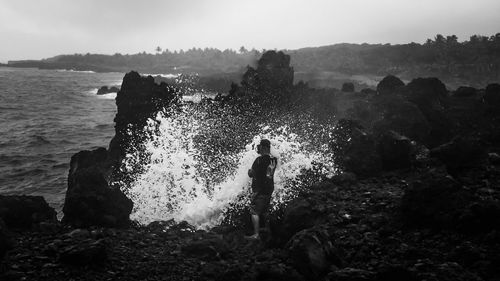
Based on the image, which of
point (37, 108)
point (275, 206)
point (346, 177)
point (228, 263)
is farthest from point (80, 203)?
point (37, 108)

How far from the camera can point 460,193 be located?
1171 centimetres

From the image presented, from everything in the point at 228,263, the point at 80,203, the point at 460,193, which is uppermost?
the point at 460,193

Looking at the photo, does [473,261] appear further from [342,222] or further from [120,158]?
[120,158]

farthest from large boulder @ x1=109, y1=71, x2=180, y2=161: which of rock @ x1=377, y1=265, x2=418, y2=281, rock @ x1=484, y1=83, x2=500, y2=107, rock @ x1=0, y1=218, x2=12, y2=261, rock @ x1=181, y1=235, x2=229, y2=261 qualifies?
rock @ x1=484, y1=83, x2=500, y2=107

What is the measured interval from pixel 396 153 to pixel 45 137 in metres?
34.0

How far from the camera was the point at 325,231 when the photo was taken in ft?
36.4

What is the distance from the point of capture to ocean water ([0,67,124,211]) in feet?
78.7

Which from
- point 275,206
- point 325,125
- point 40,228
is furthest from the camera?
point 325,125

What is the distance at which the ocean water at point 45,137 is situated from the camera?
78.7 feet

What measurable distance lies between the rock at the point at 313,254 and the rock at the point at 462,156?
8.69 m

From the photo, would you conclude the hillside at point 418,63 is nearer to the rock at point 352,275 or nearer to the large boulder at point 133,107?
the large boulder at point 133,107

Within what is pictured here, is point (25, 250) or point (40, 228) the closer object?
point (25, 250)

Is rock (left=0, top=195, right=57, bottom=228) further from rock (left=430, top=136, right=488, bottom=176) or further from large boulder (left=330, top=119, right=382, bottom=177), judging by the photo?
rock (left=430, top=136, right=488, bottom=176)

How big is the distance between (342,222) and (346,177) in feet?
15.9
